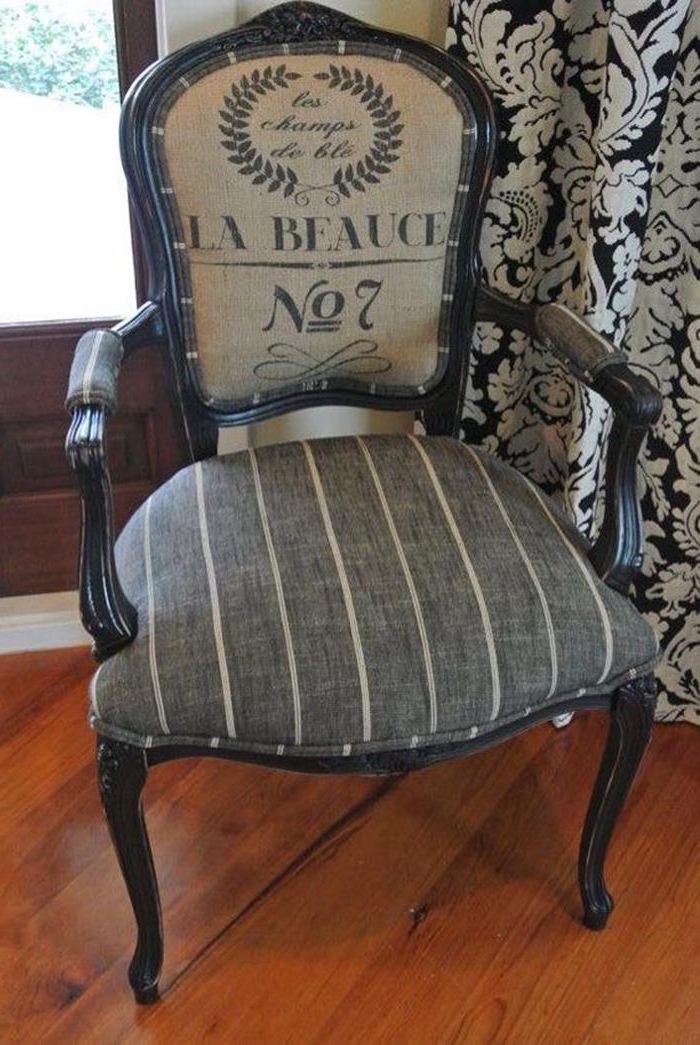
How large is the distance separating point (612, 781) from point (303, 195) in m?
0.78

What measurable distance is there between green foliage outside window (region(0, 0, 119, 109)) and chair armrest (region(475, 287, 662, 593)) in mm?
724

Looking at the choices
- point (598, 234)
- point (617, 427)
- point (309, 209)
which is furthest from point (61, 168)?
point (617, 427)

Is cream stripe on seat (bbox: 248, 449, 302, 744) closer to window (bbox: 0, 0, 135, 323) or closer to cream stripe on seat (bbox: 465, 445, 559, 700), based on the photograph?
cream stripe on seat (bbox: 465, 445, 559, 700)

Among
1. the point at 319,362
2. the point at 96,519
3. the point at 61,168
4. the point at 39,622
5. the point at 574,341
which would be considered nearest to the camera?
the point at 96,519

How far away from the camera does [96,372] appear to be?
1.13 m

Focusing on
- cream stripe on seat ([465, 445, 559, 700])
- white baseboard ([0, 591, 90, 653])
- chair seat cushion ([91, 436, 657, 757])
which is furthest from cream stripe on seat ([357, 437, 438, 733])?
white baseboard ([0, 591, 90, 653])

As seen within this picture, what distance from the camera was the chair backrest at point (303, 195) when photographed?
1227mm

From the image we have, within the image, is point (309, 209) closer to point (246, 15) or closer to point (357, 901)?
point (246, 15)

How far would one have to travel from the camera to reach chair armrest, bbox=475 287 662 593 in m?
1.12

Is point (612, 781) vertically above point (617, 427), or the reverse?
point (617, 427)

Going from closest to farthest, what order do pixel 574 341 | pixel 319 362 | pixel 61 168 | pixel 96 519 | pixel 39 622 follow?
pixel 96 519 → pixel 574 341 → pixel 319 362 → pixel 61 168 → pixel 39 622

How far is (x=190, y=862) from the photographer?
57.0 inches

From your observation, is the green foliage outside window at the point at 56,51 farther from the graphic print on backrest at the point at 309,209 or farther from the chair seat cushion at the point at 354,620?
the chair seat cushion at the point at 354,620

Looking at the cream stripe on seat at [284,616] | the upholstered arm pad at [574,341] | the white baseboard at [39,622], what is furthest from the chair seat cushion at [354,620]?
the white baseboard at [39,622]
